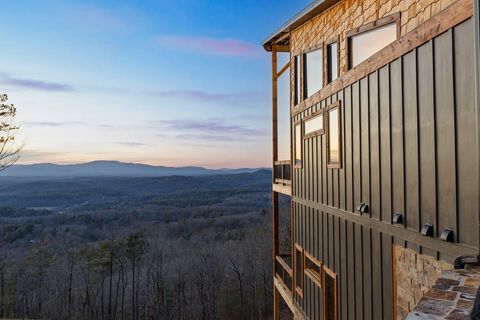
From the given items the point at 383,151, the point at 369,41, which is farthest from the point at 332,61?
the point at 383,151

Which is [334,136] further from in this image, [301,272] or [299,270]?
[299,270]

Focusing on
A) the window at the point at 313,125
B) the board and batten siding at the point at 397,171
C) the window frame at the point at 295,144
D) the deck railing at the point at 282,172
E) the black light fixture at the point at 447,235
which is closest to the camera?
the board and batten siding at the point at 397,171

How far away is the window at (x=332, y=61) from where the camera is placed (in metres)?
6.23

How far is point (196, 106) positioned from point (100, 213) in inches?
1235

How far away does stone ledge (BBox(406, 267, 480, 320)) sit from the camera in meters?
1.71

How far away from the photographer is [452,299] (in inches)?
76.5

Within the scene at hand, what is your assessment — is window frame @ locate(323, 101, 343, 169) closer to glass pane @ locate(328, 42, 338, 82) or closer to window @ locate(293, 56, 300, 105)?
glass pane @ locate(328, 42, 338, 82)

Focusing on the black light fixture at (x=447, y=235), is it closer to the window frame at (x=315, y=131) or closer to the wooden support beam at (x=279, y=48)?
the window frame at (x=315, y=131)

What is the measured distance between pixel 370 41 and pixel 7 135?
510 inches

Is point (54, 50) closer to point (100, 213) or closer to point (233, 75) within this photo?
point (233, 75)

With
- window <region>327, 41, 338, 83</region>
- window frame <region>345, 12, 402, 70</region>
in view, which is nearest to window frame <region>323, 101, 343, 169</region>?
window <region>327, 41, 338, 83</region>

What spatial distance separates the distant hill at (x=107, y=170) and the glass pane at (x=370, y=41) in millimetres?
99432

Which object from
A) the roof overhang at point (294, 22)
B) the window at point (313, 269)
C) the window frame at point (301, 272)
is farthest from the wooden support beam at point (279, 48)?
the window at point (313, 269)

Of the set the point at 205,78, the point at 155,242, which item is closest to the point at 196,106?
the point at 205,78
